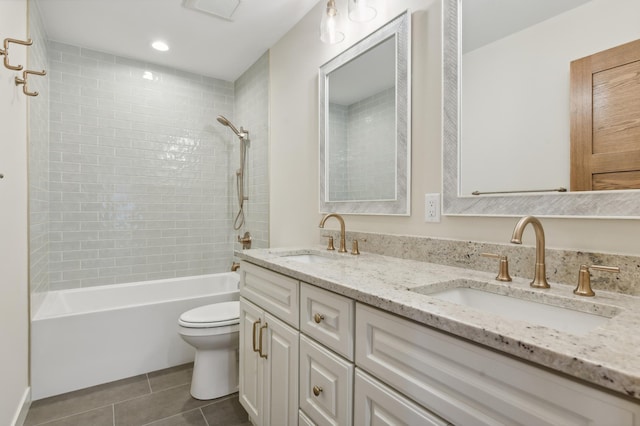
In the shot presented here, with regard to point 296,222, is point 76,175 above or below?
above

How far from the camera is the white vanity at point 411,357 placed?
0.51 metres

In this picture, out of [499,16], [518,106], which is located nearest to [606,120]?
[518,106]

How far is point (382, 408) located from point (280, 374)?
0.61 meters

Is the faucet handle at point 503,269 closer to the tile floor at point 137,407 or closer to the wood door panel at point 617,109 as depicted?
the wood door panel at point 617,109

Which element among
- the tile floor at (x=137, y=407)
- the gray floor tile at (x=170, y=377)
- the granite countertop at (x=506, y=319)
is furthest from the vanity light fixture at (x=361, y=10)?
the gray floor tile at (x=170, y=377)

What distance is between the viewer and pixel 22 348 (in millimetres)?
1842

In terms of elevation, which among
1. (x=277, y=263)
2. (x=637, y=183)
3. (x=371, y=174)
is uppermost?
(x=371, y=174)

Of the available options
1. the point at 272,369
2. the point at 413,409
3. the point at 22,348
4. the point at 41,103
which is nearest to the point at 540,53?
the point at 413,409

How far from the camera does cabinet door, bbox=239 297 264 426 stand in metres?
1.52

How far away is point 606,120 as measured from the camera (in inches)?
36.6

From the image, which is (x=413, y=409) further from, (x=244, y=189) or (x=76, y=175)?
(x=76, y=175)

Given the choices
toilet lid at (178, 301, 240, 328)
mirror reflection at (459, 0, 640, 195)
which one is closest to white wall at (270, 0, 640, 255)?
mirror reflection at (459, 0, 640, 195)

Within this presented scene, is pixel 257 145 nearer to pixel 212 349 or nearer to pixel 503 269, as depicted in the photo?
pixel 212 349

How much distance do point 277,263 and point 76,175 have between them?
2345 millimetres
